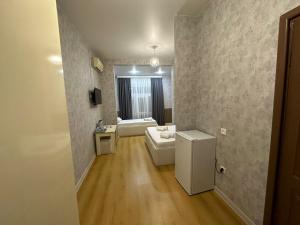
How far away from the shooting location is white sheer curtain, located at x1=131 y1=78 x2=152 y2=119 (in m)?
7.73

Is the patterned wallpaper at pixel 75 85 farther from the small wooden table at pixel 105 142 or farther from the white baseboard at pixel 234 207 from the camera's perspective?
the white baseboard at pixel 234 207

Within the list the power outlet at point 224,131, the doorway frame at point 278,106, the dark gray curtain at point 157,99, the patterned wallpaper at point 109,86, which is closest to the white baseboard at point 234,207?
the doorway frame at point 278,106

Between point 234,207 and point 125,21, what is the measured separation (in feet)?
10.7

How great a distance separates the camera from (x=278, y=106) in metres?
1.26

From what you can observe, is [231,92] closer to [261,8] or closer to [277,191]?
[261,8]

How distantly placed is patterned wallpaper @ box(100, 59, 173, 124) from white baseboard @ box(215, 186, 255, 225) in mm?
4010

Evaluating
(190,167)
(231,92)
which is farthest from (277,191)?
(231,92)

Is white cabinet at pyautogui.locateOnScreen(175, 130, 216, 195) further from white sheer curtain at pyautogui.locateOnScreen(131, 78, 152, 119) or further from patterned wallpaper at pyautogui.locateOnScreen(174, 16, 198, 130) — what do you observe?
white sheer curtain at pyautogui.locateOnScreen(131, 78, 152, 119)

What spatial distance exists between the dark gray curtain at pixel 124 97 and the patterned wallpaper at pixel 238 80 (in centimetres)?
534

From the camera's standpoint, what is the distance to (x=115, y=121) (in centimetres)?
533

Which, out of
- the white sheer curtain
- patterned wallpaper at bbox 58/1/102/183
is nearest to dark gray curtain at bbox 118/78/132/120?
the white sheer curtain

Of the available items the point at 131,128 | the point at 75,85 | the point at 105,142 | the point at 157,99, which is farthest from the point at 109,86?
the point at 157,99

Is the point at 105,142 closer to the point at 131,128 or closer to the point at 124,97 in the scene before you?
the point at 131,128

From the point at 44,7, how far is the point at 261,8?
1772 mm
